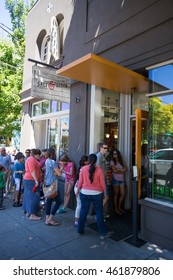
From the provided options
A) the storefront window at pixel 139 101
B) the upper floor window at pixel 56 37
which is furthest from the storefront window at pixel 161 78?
the upper floor window at pixel 56 37

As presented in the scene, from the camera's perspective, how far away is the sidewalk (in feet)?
11.7

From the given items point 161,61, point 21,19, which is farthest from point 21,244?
point 21,19

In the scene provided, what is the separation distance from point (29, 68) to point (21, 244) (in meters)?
8.58

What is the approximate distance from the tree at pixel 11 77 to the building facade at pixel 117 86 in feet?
17.5

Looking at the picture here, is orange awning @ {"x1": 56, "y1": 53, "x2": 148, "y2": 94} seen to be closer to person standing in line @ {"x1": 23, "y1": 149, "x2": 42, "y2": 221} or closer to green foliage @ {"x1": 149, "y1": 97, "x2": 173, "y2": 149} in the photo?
green foliage @ {"x1": 149, "y1": 97, "x2": 173, "y2": 149}

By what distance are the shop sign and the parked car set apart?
3.64 meters

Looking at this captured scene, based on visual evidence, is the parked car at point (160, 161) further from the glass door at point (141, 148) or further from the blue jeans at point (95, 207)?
the blue jeans at point (95, 207)

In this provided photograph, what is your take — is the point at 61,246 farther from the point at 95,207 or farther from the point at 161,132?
the point at 161,132

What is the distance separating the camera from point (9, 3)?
674 inches

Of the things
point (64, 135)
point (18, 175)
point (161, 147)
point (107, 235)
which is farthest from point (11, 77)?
point (107, 235)

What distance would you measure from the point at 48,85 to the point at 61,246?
4561 mm

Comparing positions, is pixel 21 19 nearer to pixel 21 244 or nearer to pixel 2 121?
pixel 2 121

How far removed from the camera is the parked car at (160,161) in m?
4.15

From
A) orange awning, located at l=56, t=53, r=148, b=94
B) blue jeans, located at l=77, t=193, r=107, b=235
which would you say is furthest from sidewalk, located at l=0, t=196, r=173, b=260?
orange awning, located at l=56, t=53, r=148, b=94
